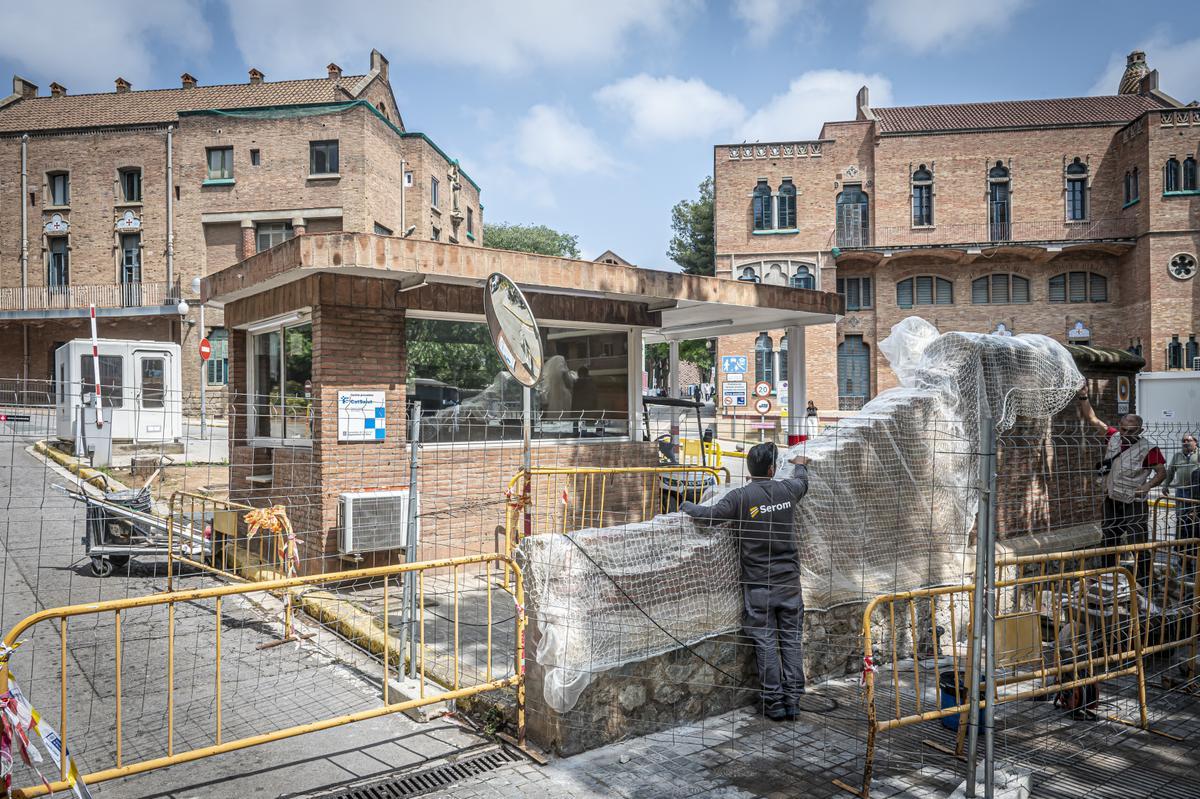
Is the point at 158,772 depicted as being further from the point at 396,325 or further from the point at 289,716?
the point at 396,325

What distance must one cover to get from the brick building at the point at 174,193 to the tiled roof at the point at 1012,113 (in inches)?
911

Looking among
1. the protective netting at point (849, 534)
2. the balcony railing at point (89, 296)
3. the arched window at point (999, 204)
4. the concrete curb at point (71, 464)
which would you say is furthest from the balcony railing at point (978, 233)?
the concrete curb at point (71, 464)

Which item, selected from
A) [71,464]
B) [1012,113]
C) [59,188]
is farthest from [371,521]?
[1012,113]

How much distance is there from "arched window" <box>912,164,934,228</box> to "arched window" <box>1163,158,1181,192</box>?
29.1 feet

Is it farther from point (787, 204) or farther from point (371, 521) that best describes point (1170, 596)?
point (787, 204)

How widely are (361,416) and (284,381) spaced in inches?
62.5

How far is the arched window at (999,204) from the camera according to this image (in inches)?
1385

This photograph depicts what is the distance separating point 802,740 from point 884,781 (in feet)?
1.95

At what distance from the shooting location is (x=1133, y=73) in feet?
137

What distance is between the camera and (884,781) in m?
4.27

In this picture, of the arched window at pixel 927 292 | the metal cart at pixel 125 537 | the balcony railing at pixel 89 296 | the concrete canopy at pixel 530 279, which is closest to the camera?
the concrete canopy at pixel 530 279

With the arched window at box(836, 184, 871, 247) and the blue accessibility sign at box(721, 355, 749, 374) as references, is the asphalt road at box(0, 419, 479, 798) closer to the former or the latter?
the blue accessibility sign at box(721, 355, 749, 374)

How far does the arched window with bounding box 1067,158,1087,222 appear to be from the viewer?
114 ft

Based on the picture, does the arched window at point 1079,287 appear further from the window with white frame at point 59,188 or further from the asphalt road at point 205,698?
the window with white frame at point 59,188
